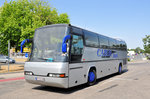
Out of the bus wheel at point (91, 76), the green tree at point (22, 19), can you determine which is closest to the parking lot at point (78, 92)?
the bus wheel at point (91, 76)

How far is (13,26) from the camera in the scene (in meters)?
18.1

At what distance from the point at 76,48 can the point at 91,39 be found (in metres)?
2.02

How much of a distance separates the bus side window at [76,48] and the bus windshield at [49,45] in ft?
2.03

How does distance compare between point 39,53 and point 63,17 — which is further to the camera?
point 63,17

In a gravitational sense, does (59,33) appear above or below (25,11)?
below

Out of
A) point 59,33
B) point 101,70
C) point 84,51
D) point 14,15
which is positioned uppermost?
point 14,15

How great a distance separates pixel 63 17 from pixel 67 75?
18.5 meters

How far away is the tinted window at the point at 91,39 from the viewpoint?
8562 millimetres

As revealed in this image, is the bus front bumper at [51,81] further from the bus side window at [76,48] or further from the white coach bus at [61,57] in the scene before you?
the bus side window at [76,48]

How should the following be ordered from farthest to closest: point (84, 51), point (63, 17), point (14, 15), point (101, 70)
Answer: point (63, 17)
point (14, 15)
point (101, 70)
point (84, 51)

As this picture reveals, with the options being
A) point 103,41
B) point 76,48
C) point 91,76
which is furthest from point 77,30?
point 103,41

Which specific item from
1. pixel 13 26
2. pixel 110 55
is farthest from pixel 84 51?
pixel 13 26

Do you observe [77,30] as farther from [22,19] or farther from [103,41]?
[22,19]

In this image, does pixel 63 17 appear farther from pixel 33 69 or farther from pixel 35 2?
pixel 33 69
